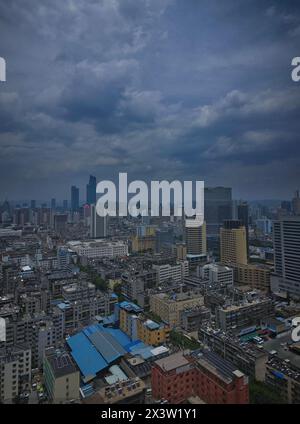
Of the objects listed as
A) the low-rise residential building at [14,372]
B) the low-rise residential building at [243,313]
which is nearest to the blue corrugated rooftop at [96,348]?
the low-rise residential building at [14,372]

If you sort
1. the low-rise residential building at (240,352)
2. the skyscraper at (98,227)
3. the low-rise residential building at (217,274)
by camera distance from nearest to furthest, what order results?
the low-rise residential building at (240,352)
the low-rise residential building at (217,274)
the skyscraper at (98,227)

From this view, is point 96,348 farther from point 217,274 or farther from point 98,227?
point 98,227

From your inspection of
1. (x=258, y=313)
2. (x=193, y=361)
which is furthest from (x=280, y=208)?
(x=193, y=361)

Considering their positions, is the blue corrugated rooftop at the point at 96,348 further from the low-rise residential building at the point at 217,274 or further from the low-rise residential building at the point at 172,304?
the low-rise residential building at the point at 217,274

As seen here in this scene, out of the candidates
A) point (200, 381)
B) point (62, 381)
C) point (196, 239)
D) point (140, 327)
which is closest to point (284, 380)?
point (200, 381)

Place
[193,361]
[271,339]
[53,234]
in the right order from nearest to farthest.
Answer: [193,361] < [271,339] < [53,234]
